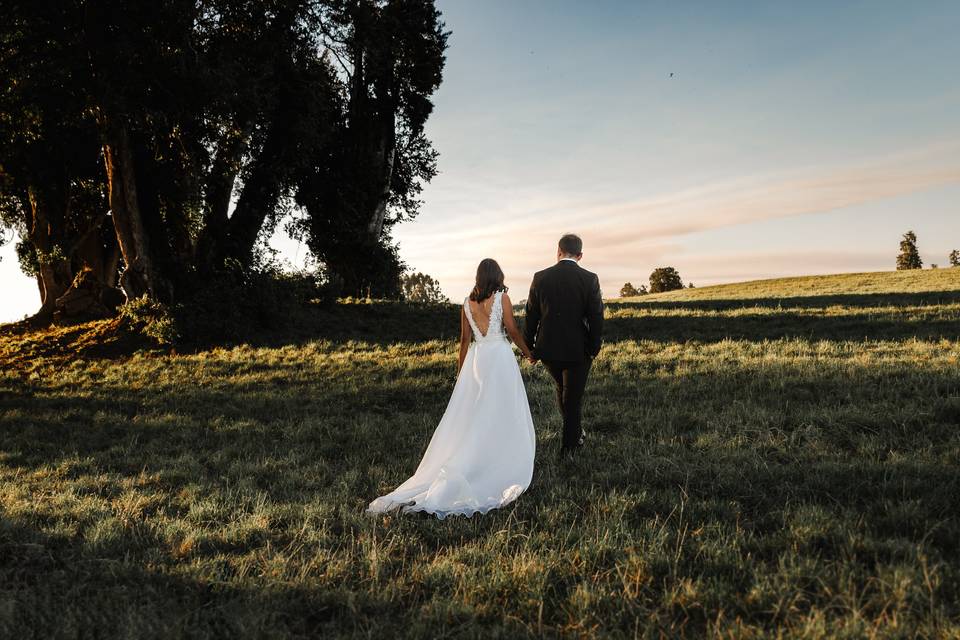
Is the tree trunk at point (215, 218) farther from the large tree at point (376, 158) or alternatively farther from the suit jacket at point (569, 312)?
the suit jacket at point (569, 312)

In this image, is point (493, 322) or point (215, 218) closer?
point (493, 322)

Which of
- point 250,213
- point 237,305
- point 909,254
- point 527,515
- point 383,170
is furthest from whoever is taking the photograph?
point 909,254

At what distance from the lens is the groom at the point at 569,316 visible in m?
7.59

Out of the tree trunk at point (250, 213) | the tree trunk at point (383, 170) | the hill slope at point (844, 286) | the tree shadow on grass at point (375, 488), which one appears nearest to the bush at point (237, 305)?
the tree trunk at point (250, 213)

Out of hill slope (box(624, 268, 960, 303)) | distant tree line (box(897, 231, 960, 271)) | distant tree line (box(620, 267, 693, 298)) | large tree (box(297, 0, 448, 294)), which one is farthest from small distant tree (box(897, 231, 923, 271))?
large tree (box(297, 0, 448, 294))

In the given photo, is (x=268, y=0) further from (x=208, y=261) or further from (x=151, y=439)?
(x=151, y=439)

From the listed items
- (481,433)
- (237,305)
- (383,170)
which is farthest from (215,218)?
(481,433)

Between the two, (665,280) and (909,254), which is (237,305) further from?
(909,254)

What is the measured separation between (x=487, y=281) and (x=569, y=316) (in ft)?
3.81

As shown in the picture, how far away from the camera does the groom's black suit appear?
7586mm

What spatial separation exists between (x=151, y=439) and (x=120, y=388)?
596cm

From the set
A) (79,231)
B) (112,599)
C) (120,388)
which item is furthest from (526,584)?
(79,231)

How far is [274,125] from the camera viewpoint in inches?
770

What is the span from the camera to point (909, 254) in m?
94.9
